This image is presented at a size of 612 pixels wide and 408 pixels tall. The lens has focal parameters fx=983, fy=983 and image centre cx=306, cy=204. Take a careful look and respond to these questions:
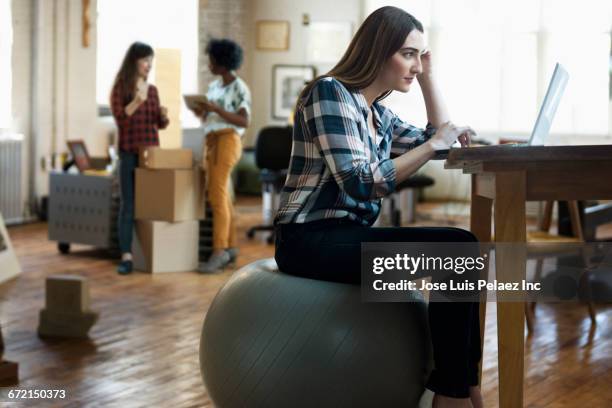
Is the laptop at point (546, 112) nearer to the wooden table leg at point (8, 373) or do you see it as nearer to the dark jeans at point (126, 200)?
the wooden table leg at point (8, 373)

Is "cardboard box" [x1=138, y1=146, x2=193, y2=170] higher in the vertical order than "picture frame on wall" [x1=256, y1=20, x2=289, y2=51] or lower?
lower

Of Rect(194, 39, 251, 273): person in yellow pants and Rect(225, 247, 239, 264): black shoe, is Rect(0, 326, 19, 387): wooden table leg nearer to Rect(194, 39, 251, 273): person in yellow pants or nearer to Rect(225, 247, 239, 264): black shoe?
Rect(194, 39, 251, 273): person in yellow pants

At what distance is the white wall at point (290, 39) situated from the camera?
11.4m

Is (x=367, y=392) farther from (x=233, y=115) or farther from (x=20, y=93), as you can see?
(x=20, y=93)

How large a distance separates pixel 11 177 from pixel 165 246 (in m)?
2.76

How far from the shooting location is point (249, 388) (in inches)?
101

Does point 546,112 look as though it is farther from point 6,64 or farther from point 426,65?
point 6,64

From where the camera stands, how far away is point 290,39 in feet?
37.9

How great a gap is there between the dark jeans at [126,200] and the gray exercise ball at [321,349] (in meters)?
3.48

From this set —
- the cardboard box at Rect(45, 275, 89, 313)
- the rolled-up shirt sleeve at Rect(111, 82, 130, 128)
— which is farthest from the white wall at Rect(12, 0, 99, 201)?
the cardboard box at Rect(45, 275, 89, 313)

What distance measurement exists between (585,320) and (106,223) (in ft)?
10.5

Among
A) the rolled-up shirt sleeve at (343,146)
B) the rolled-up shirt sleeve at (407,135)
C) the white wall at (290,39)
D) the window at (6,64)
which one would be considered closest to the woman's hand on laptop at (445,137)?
the rolled-up shirt sleeve at (343,146)

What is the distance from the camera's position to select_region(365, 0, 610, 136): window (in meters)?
9.96

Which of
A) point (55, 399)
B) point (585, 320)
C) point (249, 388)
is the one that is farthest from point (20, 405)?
point (585, 320)
